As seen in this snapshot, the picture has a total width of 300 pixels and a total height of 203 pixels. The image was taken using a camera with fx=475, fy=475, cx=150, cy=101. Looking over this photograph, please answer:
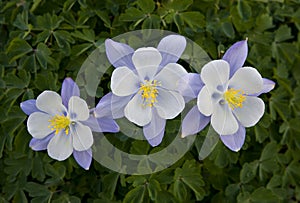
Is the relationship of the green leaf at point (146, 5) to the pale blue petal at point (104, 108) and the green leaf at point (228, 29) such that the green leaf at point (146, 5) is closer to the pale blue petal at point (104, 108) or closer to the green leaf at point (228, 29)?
the green leaf at point (228, 29)

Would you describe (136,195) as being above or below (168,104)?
below

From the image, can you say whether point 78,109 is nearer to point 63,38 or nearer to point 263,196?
point 63,38

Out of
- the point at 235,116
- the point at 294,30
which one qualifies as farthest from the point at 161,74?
the point at 294,30

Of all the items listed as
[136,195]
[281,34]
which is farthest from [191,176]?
[281,34]

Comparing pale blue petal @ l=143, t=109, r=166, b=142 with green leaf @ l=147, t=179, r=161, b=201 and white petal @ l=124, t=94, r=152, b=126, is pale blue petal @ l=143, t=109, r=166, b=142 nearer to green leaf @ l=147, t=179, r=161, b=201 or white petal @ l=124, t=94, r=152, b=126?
white petal @ l=124, t=94, r=152, b=126

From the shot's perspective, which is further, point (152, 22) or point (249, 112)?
point (152, 22)

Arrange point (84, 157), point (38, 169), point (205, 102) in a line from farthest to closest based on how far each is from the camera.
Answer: point (38, 169) < point (84, 157) < point (205, 102)

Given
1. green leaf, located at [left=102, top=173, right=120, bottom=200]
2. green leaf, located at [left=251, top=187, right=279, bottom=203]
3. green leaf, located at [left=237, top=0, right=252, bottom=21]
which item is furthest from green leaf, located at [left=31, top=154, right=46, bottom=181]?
green leaf, located at [left=237, top=0, right=252, bottom=21]
